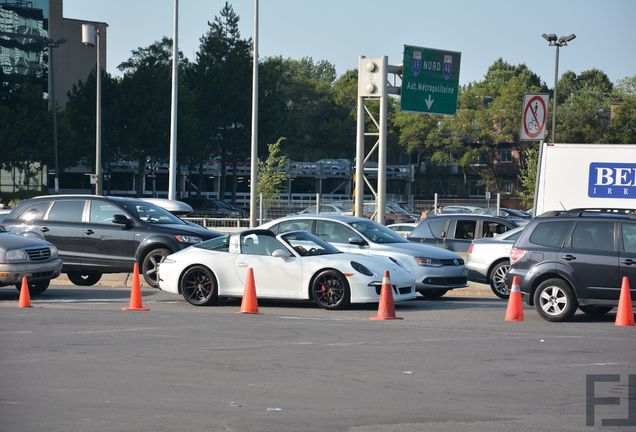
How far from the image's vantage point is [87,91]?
258 ft

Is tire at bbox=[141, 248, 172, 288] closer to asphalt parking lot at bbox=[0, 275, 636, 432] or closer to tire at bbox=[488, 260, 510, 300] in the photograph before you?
asphalt parking lot at bbox=[0, 275, 636, 432]

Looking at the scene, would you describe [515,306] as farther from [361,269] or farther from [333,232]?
[333,232]

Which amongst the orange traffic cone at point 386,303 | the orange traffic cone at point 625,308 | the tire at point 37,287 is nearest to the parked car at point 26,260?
the tire at point 37,287

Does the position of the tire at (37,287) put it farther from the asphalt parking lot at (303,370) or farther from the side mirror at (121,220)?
the asphalt parking lot at (303,370)

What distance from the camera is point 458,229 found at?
2336cm

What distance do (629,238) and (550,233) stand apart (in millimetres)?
1166

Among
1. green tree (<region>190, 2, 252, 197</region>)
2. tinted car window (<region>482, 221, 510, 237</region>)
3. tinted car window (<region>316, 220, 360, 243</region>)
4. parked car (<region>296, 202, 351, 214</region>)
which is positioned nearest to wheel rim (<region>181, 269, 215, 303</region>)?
tinted car window (<region>316, 220, 360, 243</region>)

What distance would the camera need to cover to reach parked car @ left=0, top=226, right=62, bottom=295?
715 inches

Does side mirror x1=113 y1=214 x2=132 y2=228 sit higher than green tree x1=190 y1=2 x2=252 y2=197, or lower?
lower

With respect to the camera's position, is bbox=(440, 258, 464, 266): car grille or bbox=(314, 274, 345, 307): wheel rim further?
bbox=(440, 258, 464, 266): car grille

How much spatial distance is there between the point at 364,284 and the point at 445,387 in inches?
273

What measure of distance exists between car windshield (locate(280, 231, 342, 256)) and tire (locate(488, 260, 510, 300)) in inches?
174

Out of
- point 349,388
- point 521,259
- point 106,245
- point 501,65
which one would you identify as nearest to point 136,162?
point 501,65

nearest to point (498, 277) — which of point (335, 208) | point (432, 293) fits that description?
point (432, 293)
